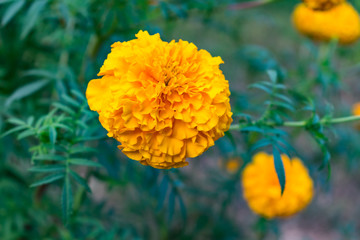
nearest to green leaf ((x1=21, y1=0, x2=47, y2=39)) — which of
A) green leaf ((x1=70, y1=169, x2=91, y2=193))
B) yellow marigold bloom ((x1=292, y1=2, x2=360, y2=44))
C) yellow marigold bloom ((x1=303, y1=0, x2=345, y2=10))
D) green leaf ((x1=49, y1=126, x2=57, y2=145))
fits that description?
green leaf ((x1=49, y1=126, x2=57, y2=145))

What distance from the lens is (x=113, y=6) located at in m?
1.31

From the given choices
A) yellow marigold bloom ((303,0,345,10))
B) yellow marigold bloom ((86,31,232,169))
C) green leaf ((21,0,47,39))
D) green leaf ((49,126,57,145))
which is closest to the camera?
yellow marigold bloom ((86,31,232,169))

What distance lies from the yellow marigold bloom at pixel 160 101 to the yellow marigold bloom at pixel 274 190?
85cm

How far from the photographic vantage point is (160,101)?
2.81 ft

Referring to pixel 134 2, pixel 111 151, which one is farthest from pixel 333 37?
pixel 111 151

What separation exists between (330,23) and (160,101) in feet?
4.14

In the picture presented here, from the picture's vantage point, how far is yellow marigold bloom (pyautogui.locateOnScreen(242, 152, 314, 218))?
5.20 feet

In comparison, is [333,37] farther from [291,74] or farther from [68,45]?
[68,45]

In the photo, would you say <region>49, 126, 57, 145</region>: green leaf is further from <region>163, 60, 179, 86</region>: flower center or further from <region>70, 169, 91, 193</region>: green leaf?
<region>163, 60, 179, 86</region>: flower center

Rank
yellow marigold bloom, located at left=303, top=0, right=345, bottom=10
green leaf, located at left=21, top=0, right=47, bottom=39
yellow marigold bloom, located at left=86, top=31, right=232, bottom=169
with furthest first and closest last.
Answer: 1. yellow marigold bloom, located at left=303, top=0, right=345, bottom=10
2. green leaf, located at left=21, top=0, right=47, bottom=39
3. yellow marigold bloom, located at left=86, top=31, right=232, bottom=169

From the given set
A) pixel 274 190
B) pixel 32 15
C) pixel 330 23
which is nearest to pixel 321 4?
pixel 330 23

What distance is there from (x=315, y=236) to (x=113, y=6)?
256cm

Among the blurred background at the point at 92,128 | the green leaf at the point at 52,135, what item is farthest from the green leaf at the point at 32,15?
the green leaf at the point at 52,135

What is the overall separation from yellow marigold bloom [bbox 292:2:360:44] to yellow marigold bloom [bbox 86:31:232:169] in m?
0.99
